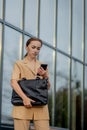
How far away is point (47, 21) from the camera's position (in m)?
13.2

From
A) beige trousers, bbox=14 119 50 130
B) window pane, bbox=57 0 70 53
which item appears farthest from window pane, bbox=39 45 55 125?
beige trousers, bbox=14 119 50 130

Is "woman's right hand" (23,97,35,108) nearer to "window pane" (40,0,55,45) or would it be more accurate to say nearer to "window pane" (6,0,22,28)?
"window pane" (6,0,22,28)

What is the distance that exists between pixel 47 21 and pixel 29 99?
8450mm

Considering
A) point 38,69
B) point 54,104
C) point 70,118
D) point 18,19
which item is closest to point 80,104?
point 70,118

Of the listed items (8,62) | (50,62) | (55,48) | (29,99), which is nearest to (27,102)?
(29,99)

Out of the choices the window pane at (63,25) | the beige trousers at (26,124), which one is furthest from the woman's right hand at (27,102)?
the window pane at (63,25)

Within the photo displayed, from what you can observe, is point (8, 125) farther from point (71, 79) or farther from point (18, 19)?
point (71, 79)

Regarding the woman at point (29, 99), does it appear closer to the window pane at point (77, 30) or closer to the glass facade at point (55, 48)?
the glass facade at point (55, 48)

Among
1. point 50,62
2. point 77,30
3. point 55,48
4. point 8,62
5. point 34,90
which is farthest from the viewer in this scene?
point 77,30

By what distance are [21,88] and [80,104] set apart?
12156 mm

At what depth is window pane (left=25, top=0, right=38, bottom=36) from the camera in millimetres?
11570

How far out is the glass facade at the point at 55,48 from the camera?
10211 millimetres

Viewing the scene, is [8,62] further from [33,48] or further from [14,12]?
[33,48]

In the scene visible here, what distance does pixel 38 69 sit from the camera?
5043mm
